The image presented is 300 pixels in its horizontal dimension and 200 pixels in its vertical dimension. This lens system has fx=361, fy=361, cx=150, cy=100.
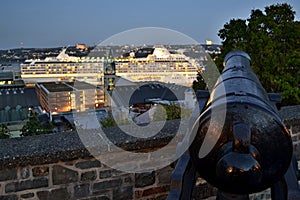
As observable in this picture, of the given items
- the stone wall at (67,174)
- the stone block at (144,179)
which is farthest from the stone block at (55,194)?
the stone block at (144,179)

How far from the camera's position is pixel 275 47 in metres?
6.72

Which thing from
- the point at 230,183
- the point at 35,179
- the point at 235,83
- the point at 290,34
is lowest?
the point at 35,179

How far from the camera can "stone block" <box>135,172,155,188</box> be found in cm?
241

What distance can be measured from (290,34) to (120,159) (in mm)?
5511

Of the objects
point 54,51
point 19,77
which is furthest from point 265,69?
point 54,51

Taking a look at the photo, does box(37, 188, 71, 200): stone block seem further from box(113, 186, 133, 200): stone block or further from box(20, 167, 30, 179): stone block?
box(113, 186, 133, 200): stone block

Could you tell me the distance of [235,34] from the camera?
7.39 m

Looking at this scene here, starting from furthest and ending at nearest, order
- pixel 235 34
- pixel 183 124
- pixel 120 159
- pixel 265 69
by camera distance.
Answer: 1. pixel 235 34
2. pixel 265 69
3. pixel 183 124
4. pixel 120 159

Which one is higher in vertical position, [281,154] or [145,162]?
[281,154]

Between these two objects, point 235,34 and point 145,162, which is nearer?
point 145,162

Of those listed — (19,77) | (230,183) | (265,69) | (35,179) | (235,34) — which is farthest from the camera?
(19,77)

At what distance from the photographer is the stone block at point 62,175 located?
2.16 m

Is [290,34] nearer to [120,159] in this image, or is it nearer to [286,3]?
[286,3]

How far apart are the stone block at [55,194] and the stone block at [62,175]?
51 millimetres
